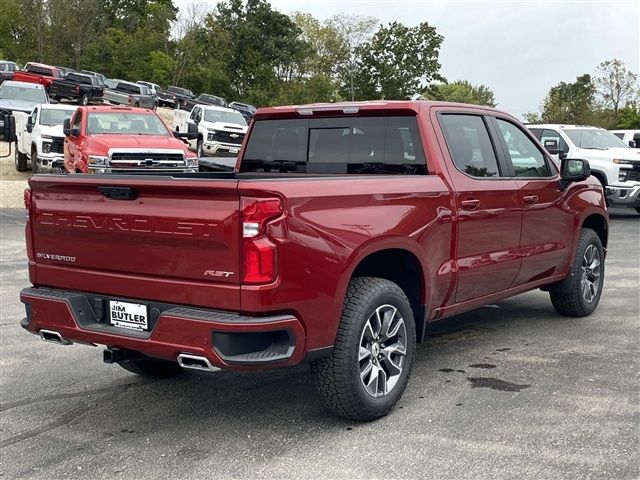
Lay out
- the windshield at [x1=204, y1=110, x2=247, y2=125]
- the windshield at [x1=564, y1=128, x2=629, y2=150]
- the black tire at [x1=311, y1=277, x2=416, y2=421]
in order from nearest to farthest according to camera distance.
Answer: the black tire at [x1=311, y1=277, x2=416, y2=421] < the windshield at [x1=564, y1=128, x2=629, y2=150] < the windshield at [x1=204, y1=110, x2=247, y2=125]

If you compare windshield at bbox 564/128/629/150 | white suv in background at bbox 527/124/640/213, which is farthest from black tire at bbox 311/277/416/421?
windshield at bbox 564/128/629/150

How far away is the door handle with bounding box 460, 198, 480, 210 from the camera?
515 cm

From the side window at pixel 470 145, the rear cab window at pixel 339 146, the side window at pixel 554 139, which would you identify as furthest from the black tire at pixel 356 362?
the side window at pixel 554 139

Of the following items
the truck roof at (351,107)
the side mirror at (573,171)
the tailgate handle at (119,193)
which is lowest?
the tailgate handle at (119,193)

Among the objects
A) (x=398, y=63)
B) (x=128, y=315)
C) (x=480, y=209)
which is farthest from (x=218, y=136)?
(x=398, y=63)

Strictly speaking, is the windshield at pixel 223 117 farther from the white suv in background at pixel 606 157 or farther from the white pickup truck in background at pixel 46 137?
the white suv in background at pixel 606 157

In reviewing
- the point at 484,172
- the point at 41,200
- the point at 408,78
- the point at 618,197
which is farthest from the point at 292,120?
the point at 408,78

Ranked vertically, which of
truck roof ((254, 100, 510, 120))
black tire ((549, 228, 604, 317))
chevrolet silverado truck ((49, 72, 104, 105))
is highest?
chevrolet silverado truck ((49, 72, 104, 105))

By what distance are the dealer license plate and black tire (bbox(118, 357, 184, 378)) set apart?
1.12 m

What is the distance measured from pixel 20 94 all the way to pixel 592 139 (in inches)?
763

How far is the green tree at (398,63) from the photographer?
171 ft

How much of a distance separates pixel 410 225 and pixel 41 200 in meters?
2.20

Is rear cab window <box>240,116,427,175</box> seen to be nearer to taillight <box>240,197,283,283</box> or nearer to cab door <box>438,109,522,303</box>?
cab door <box>438,109,522,303</box>

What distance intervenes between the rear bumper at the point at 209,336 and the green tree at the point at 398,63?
48.6 metres
